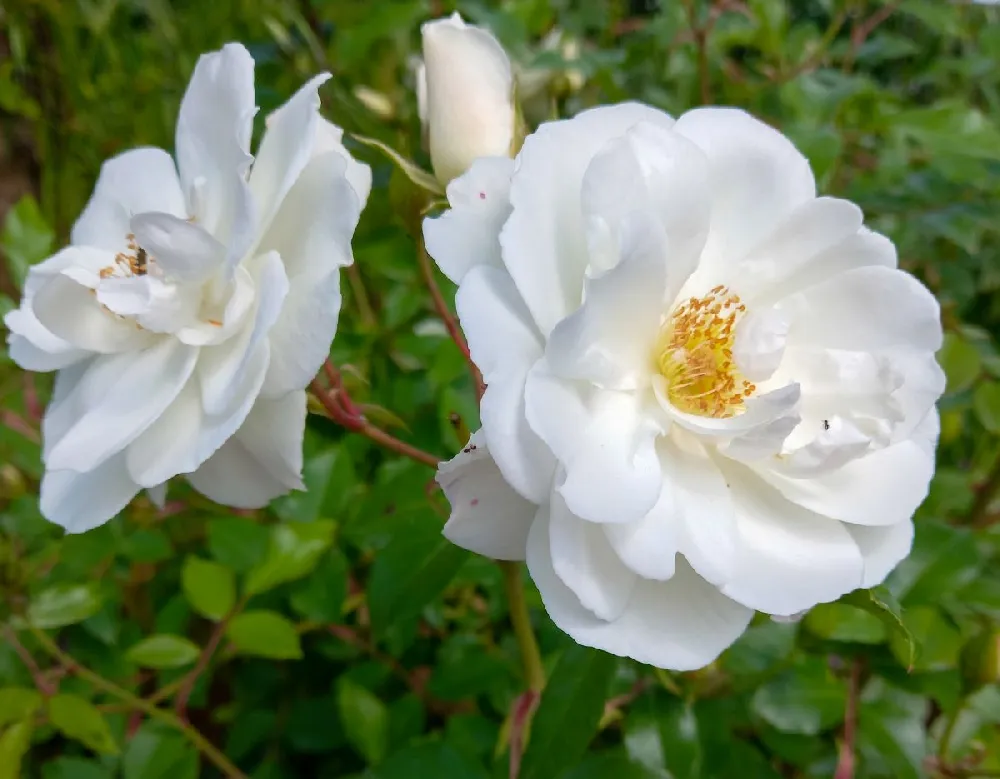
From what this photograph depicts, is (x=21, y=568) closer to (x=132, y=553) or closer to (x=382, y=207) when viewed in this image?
(x=132, y=553)

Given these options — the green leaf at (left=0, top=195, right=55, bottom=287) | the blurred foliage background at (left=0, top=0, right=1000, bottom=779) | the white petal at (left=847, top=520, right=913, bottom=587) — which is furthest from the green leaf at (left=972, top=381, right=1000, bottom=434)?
the green leaf at (left=0, top=195, right=55, bottom=287)

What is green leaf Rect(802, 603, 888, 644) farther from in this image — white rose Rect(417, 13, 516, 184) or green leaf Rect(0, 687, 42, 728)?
green leaf Rect(0, 687, 42, 728)

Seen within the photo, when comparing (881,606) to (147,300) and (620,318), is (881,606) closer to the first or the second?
(620,318)

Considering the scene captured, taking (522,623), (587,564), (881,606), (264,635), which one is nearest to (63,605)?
(264,635)

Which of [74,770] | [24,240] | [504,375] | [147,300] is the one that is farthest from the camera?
[24,240]

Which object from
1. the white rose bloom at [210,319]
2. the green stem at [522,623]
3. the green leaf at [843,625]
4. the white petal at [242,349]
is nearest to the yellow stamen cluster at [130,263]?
the white rose bloom at [210,319]

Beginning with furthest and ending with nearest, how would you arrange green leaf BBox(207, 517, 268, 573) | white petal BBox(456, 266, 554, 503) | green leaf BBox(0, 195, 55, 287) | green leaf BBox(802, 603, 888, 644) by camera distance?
green leaf BBox(0, 195, 55, 287), green leaf BBox(207, 517, 268, 573), green leaf BBox(802, 603, 888, 644), white petal BBox(456, 266, 554, 503)
